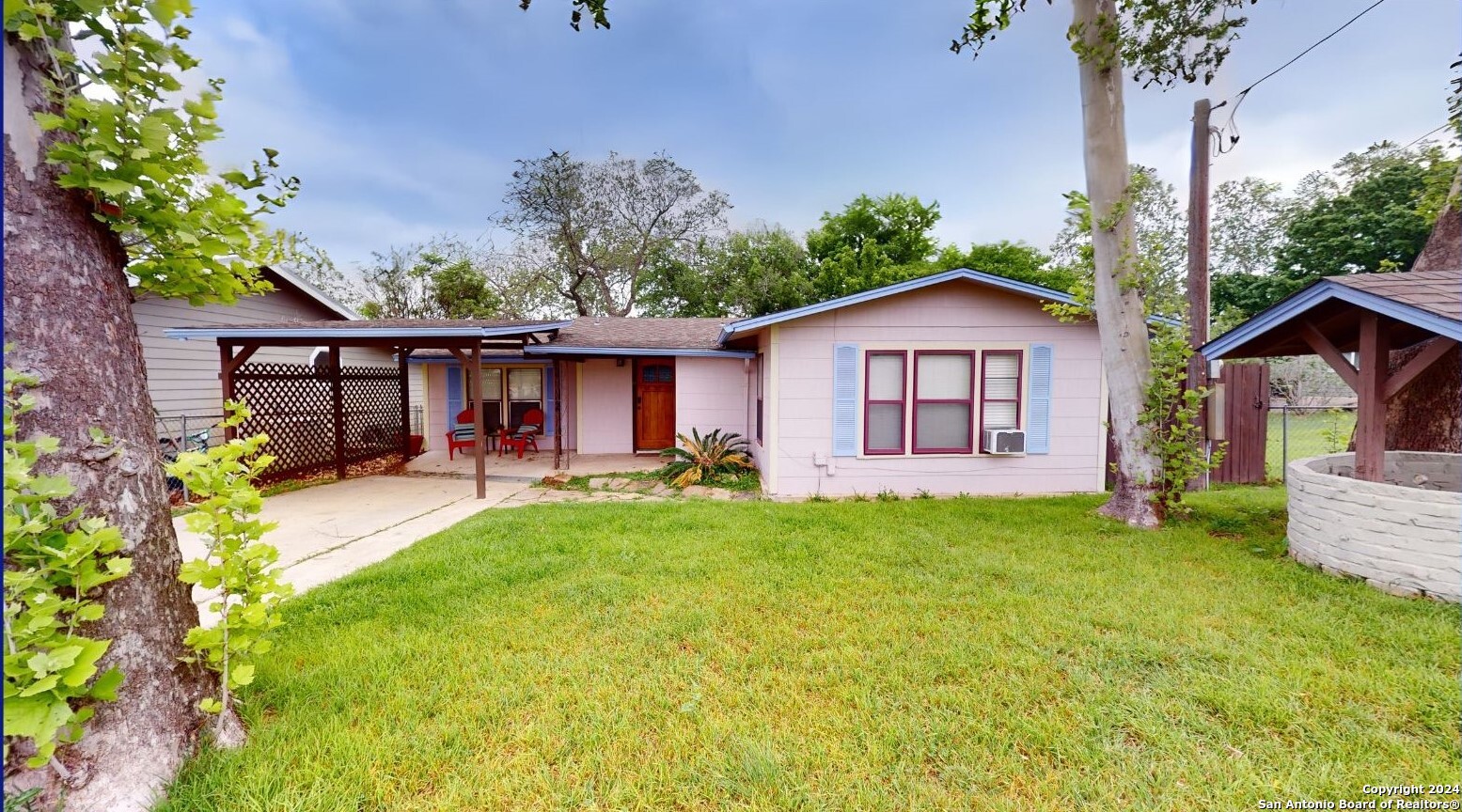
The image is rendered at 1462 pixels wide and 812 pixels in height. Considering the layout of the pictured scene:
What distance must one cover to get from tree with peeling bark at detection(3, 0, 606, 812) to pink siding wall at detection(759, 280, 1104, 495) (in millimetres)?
5663

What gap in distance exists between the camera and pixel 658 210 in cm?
2184

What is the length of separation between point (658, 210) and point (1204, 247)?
18775 millimetres

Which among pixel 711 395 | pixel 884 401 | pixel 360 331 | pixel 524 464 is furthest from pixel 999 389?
pixel 360 331

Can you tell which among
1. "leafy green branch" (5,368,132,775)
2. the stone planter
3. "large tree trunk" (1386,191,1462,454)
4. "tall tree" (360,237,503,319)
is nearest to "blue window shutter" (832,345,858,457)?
the stone planter

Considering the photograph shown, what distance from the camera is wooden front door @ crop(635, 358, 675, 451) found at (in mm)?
10797

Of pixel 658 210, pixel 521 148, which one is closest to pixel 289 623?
pixel 521 148

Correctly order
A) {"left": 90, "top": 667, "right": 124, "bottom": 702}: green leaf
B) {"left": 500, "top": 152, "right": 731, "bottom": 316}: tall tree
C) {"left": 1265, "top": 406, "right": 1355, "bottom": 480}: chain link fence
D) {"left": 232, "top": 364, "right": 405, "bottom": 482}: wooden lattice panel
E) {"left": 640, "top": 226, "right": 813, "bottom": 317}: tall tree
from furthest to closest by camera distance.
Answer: {"left": 640, "top": 226, "right": 813, "bottom": 317}: tall tree → {"left": 500, "top": 152, "right": 731, "bottom": 316}: tall tree → {"left": 232, "top": 364, "right": 405, "bottom": 482}: wooden lattice panel → {"left": 1265, "top": 406, "right": 1355, "bottom": 480}: chain link fence → {"left": 90, "top": 667, "right": 124, "bottom": 702}: green leaf

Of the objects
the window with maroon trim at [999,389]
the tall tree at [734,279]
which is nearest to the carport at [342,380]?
the window with maroon trim at [999,389]

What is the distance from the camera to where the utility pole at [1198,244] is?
620 centimetres

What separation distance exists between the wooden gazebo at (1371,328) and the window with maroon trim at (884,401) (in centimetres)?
305

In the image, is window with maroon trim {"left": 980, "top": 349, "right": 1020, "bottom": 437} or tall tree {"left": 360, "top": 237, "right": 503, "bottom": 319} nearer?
window with maroon trim {"left": 980, "top": 349, "right": 1020, "bottom": 437}

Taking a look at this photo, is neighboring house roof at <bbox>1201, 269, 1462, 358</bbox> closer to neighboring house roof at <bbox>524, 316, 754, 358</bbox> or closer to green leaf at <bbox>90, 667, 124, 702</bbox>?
neighboring house roof at <bbox>524, 316, 754, 358</bbox>

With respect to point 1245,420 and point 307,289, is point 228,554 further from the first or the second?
point 307,289

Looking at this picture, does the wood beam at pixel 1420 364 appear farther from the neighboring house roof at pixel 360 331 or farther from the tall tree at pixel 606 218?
the tall tree at pixel 606 218
